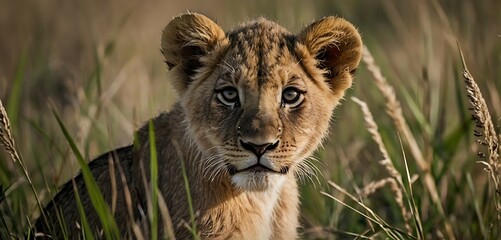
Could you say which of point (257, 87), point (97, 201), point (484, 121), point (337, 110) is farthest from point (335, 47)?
point (337, 110)

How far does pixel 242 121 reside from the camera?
510 centimetres

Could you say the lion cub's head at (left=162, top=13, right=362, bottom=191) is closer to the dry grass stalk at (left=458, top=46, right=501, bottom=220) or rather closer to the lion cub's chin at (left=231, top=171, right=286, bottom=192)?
the lion cub's chin at (left=231, top=171, right=286, bottom=192)

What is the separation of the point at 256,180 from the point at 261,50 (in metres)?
0.74

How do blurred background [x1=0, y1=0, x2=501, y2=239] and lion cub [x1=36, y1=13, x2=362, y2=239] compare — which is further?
blurred background [x1=0, y1=0, x2=501, y2=239]

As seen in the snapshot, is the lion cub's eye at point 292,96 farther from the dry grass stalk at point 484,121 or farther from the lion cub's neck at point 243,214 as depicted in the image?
the dry grass stalk at point 484,121

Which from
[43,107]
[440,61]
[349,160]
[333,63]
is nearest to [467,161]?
[349,160]

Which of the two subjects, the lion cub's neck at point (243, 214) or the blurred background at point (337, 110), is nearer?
the lion cub's neck at point (243, 214)

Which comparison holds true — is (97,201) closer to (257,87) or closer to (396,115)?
(257,87)

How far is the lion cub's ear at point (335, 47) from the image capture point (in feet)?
18.0

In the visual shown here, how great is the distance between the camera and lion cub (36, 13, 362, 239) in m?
5.12

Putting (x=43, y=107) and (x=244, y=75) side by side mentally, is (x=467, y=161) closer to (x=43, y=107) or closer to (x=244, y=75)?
(x=244, y=75)

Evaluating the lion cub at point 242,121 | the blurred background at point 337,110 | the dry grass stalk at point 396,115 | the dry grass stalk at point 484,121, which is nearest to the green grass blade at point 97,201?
the lion cub at point 242,121

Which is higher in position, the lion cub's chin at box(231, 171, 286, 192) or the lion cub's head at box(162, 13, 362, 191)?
the lion cub's head at box(162, 13, 362, 191)

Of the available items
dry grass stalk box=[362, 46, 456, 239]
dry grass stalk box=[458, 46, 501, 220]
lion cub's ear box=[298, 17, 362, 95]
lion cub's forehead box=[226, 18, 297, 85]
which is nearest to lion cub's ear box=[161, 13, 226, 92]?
lion cub's forehead box=[226, 18, 297, 85]
